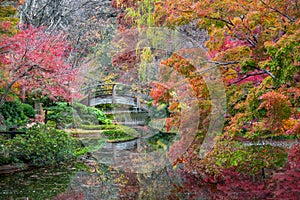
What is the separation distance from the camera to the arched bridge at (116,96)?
17.2m

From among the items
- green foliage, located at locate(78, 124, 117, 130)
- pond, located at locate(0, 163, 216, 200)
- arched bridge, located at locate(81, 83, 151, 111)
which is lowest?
pond, located at locate(0, 163, 216, 200)

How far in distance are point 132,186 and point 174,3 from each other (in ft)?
12.4

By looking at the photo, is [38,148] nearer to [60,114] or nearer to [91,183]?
[91,183]

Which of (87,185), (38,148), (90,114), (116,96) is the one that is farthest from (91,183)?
(90,114)

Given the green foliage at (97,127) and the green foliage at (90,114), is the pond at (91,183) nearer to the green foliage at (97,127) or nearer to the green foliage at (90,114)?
the green foliage at (90,114)

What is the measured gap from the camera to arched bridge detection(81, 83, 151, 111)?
1723 centimetres

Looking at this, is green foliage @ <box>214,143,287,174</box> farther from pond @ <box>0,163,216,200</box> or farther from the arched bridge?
the arched bridge

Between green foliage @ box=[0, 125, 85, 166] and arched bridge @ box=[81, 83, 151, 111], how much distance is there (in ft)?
21.5

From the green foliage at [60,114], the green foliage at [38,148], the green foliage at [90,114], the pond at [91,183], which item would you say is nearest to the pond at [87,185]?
the pond at [91,183]

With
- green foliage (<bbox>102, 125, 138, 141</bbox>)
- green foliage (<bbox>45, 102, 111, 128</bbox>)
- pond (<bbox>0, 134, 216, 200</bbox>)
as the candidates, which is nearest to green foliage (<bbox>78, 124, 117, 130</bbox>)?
green foliage (<bbox>45, 102, 111, 128</bbox>)

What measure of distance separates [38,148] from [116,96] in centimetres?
787

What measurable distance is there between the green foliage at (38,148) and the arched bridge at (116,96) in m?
6.56

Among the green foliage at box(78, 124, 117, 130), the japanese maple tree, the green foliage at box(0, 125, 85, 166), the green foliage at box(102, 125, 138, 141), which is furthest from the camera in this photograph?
the green foliage at box(78, 124, 117, 130)

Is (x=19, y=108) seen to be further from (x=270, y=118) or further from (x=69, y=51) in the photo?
(x=270, y=118)
